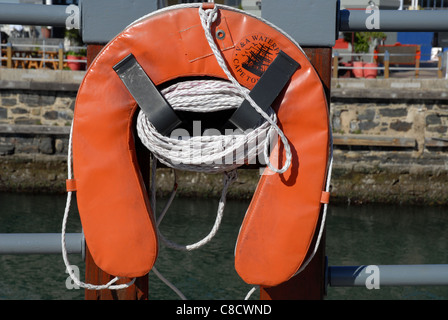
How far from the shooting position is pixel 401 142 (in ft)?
27.7

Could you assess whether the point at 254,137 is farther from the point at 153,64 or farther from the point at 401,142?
the point at 401,142

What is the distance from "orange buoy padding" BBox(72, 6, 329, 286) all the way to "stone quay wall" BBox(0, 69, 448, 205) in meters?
7.03

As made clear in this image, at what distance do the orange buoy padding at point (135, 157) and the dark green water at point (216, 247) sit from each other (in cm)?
450

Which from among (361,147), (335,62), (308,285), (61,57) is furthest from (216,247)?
(308,285)

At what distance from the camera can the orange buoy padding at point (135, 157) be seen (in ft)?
4.17

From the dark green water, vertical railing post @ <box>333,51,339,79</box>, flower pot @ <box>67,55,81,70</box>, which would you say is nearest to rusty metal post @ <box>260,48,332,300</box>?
the dark green water

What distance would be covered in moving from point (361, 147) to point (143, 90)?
24.6ft

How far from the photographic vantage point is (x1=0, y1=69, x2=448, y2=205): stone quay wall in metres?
8.39

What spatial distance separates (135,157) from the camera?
1.33m

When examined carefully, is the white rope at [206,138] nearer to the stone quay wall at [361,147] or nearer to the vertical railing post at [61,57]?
the stone quay wall at [361,147]

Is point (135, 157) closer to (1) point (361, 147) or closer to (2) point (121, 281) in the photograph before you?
(2) point (121, 281)

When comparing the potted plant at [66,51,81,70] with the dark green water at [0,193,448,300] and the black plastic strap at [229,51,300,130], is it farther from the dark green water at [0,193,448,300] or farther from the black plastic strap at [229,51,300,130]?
the black plastic strap at [229,51,300,130]

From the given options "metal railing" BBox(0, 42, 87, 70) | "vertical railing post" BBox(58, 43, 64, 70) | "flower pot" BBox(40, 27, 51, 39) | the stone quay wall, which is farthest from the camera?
"flower pot" BBox(40, 27, 51, 39)

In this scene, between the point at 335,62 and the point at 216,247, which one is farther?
the point at 335,62
